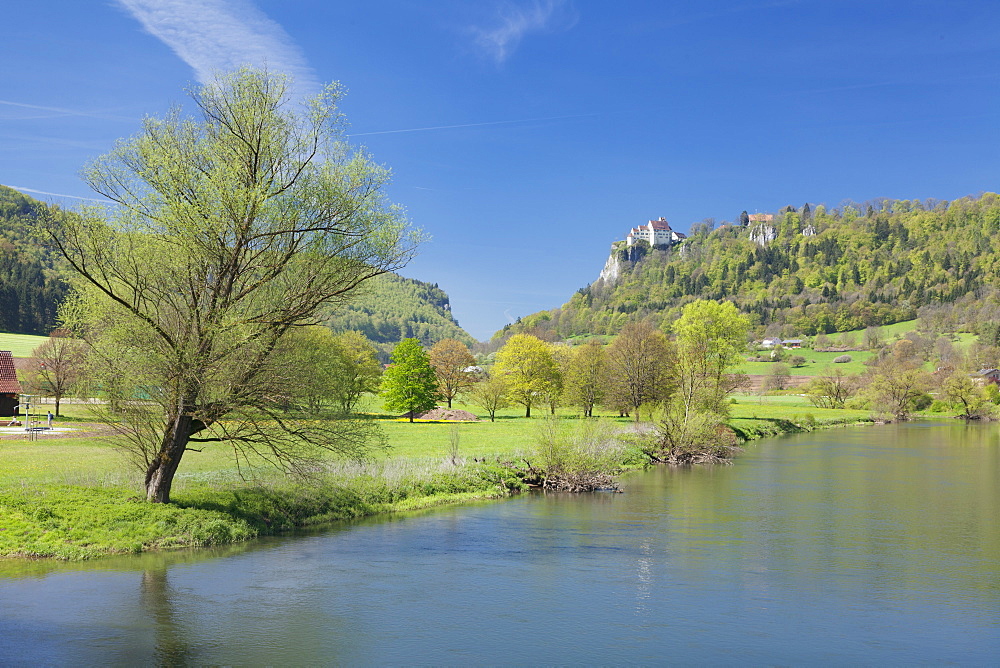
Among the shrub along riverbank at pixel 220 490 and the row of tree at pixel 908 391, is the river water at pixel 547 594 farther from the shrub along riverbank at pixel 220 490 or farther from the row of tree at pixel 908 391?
the row of tree at pixel 908 391

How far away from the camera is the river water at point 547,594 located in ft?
48.3

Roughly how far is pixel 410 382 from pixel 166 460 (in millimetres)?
49869

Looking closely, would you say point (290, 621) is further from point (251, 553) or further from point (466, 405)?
point (466, 405)

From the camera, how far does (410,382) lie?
2835 inches

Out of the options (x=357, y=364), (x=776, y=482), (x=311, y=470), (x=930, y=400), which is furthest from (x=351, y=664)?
(x=930, y=400)

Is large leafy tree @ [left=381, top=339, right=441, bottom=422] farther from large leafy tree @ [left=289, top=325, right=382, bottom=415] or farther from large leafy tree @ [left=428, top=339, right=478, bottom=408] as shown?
large leafy tree @ [left=289, top=325, right=382, bottom=415]

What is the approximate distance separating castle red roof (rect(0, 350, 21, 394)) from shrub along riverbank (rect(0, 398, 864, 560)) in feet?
66.9

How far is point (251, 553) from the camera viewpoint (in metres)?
21.4

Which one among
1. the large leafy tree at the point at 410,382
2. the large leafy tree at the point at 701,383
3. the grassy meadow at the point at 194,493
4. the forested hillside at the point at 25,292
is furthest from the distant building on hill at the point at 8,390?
the forested hillside at the point at 25,292

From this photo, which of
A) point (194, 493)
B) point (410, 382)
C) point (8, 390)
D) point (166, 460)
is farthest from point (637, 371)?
point (8, 390)

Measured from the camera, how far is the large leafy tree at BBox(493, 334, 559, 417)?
76312 millimetres

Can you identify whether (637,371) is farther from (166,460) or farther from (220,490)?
(166,460)

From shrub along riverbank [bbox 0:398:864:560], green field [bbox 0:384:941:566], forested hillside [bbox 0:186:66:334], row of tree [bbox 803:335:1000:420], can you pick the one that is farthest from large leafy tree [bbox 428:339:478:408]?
forested hillside [bbox 0:186:66:334]

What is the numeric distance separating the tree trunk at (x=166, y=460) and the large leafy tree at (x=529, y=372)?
54850 mm
